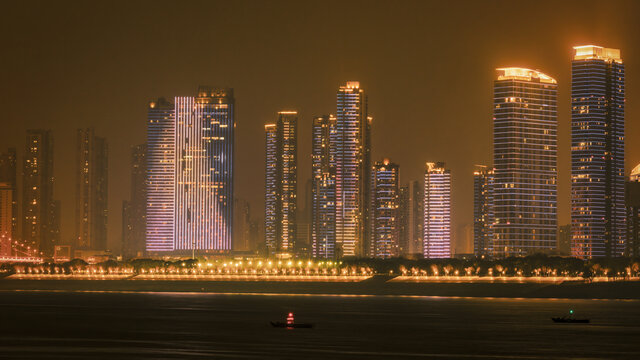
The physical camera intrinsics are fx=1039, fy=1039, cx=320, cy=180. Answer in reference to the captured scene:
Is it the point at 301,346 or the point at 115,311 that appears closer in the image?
the point at 301,346

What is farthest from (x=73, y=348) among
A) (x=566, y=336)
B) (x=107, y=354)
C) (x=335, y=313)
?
(x=335, y=313)

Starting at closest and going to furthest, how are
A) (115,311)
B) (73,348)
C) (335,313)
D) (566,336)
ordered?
(73,348), (566,336), (335,313), (115,311)

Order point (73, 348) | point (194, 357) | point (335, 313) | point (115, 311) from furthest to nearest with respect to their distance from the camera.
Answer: point (115, 311)
point (335, 313)
point (73, 348)
point (194, 357)

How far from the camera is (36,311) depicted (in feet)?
508

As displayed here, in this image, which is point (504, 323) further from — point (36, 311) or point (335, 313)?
point (36, 311)

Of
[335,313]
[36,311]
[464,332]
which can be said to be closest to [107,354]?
[464,332]

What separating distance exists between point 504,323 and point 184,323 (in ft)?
122

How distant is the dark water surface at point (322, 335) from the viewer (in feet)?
263

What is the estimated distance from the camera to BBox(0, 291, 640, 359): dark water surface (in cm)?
8019

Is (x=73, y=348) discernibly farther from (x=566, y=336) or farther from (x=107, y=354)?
(x=566, y=336)

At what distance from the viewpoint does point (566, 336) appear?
9956cm

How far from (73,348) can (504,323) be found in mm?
55330

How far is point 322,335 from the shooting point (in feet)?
326

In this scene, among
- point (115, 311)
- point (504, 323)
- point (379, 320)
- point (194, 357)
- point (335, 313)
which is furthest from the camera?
point (115, 311)
